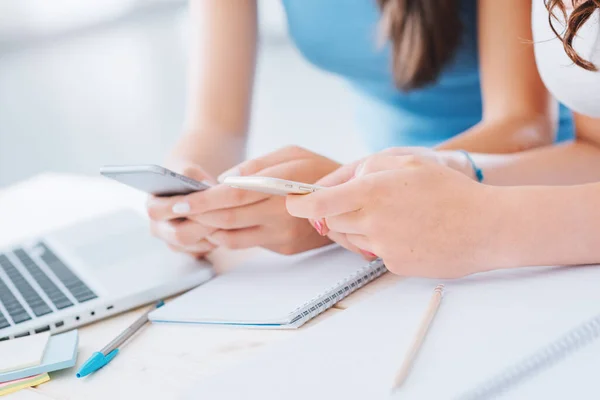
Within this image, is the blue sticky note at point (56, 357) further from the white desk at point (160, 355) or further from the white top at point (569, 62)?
the white top at point (569, 62)

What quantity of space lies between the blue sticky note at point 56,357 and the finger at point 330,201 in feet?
0.82

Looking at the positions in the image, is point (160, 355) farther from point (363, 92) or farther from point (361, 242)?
point (363, 92)

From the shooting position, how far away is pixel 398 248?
0.73 metres

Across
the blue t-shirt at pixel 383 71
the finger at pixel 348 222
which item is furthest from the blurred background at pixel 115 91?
the finger at pixel 348 222

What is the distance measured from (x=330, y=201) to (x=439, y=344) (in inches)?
6.8

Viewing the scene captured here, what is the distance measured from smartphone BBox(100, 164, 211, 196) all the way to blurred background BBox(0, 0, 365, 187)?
173 cm

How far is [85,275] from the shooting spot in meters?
0.89

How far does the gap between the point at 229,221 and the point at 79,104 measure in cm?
324

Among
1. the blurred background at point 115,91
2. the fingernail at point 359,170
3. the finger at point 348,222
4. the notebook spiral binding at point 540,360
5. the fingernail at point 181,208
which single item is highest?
the fingernail at point 359,170

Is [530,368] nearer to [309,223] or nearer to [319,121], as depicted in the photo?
[309,223]

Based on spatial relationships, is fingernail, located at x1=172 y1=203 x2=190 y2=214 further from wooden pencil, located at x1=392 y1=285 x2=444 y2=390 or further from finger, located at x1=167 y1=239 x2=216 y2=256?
wooden pencil, located at x1=392 y1=285 x2=444 y2=390

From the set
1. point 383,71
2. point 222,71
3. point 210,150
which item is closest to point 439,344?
point 210,150

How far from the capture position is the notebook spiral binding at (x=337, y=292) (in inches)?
28.5

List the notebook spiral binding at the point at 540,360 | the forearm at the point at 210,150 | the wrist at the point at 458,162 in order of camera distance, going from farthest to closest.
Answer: the forearm at the point at 210,150 → the wrist at the point at 458,162 → the notebook spiral binding at the point at 540,360
